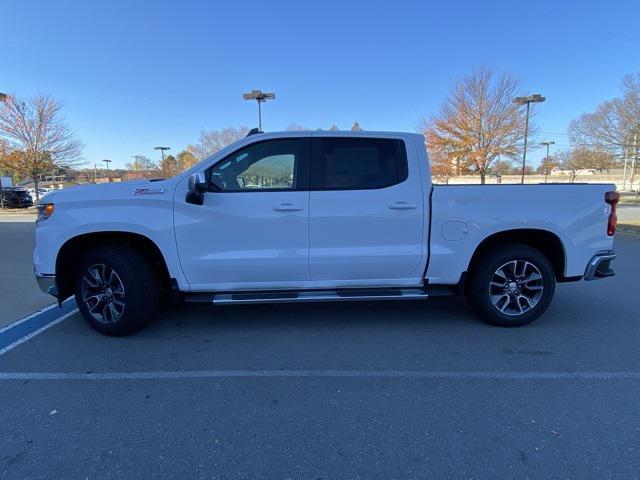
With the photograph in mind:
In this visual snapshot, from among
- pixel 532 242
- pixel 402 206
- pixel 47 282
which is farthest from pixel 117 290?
pixel 532 242

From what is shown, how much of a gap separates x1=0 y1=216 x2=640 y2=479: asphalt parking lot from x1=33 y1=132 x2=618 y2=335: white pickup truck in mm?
447

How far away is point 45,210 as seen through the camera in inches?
148

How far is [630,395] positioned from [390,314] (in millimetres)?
2267

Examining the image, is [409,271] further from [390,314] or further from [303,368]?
[303,368]

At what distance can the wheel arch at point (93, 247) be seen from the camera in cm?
381

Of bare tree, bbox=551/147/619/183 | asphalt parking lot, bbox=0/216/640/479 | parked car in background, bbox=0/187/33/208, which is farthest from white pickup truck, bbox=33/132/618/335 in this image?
bare tree, bbox=551/147/619/183

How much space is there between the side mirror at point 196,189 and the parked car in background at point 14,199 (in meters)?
31.2

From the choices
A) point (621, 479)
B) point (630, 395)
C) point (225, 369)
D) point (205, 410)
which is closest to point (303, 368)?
point (225, 369)

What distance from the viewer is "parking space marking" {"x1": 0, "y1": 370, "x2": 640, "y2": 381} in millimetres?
3047

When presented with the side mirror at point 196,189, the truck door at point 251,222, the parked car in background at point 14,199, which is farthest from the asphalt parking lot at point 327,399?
the parked car in background at point 14,199

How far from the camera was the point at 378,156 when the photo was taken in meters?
3.93

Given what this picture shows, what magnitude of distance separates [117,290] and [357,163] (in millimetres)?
2780

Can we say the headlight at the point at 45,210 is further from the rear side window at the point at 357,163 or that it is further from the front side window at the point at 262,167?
the rear side window at the point at 357,163

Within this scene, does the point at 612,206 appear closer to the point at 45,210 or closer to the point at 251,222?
the point at 251,222
